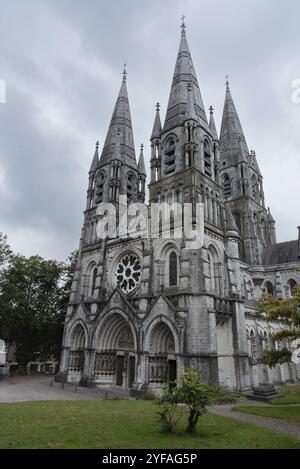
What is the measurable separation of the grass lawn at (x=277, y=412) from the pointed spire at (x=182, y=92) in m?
25.1

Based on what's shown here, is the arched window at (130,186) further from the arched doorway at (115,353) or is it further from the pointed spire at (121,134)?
the arched doorway at (115,353)

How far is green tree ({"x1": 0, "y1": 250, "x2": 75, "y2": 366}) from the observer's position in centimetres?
3147

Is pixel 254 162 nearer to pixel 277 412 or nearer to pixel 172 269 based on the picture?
pixel 172 269

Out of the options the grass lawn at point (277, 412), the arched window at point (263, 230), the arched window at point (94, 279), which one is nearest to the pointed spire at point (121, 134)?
the arched window at point (94, 279)

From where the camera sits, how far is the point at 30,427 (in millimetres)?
10523

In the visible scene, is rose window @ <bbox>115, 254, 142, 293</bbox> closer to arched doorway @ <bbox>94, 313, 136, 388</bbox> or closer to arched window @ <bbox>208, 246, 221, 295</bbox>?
arched doorway @ <bbox>94, 313, 136, 388</bbox>

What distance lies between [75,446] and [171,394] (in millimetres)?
3572

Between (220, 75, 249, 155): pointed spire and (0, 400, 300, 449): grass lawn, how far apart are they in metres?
44.2

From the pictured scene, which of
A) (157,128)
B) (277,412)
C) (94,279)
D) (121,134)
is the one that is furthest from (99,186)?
(277,412)

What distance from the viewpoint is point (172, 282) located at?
2456cm

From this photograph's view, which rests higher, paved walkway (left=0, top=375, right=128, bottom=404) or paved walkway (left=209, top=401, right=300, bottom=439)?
paved walkway (left=209, top=401, right=300, bottom=439)

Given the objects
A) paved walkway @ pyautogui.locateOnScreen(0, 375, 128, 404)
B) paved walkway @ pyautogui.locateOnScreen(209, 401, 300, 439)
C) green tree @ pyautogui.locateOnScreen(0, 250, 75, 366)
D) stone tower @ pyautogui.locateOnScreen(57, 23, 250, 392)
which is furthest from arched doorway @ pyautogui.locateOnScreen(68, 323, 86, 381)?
paved walkway @ pyautogui.locateOnScreen(209, 401, 300, 439)

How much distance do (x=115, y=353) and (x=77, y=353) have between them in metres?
4.61
